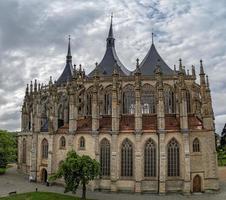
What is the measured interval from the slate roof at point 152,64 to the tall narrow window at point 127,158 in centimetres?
1595

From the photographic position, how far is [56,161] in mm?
44031

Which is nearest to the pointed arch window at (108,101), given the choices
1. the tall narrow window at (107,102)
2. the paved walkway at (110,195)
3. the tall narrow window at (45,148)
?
the tall narrow window at (107,102)

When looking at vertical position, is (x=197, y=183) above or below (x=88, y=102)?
below

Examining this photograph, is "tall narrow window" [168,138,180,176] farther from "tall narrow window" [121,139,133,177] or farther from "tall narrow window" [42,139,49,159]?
"tall narrow window" [42,139,49,159]

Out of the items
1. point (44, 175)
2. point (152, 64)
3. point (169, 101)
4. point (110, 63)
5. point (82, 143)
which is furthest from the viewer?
point (110, 63)

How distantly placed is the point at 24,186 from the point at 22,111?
22.7 m

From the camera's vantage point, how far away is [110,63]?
2221 inches

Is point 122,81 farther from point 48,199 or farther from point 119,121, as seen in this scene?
point 48,199

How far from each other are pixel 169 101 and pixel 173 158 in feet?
41.7

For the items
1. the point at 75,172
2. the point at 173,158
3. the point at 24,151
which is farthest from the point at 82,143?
the point at 24,151

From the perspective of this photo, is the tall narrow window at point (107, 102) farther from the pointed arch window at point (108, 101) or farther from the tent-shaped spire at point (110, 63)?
the tent-shaped spire at point (110, 63)

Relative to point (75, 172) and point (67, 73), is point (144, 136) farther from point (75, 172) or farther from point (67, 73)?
point (67, 73)

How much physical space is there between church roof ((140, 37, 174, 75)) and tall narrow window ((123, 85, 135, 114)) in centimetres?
382

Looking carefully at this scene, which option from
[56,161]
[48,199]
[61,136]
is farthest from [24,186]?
[48,199]
